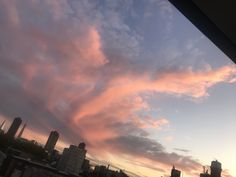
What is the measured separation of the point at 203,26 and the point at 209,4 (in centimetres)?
20

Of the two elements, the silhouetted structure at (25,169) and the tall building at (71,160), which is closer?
the silhouetted structure at (25,169)

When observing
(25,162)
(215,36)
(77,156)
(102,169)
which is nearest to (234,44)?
(215,36)

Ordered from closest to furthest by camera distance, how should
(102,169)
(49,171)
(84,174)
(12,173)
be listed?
(49,171), (12,173), (84,174), (102,169)

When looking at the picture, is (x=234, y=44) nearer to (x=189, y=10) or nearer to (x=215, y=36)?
(x=215, y=36)

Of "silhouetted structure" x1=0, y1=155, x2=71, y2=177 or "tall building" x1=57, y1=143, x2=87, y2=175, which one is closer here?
"silhouetted structure" x1=0, y1=155, x2=71, y2=177

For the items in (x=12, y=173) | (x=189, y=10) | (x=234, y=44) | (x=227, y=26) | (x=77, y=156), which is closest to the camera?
(x=189, y=10)

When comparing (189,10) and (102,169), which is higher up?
(102,169)

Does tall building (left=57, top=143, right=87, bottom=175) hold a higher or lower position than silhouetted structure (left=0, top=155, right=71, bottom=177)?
higher

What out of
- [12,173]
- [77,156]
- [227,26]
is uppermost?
[77,156]

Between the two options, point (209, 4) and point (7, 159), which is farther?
point (7, 159)

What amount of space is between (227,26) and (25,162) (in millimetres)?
35352

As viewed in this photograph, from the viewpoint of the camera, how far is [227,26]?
1658mm

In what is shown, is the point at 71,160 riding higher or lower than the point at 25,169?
higher

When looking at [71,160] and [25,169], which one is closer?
[25,169]
